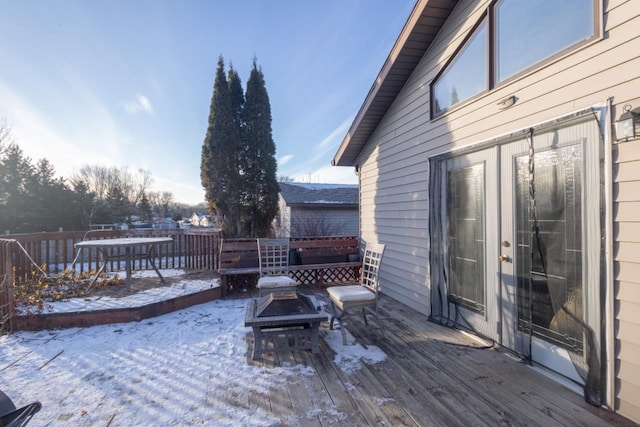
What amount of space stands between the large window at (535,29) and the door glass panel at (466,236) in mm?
1093

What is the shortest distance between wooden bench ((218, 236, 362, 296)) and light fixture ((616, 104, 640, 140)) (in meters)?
4.48

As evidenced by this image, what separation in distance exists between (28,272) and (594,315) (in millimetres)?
7866

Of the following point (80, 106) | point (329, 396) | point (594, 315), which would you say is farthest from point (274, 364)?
point (80, 106)

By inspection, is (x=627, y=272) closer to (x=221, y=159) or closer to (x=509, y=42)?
(x=509, y=42)

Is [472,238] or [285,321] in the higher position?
[472,238]

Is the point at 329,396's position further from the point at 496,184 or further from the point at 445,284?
the point at 496,184

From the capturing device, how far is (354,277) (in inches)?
248

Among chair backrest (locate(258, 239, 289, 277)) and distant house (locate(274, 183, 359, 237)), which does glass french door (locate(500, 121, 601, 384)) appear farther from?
distant house (locate(274, 183, 359, 237))

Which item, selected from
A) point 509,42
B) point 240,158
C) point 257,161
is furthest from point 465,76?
point 240,158

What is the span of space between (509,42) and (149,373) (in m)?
4.77

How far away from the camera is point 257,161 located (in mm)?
8047

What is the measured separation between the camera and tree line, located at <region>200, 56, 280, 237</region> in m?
7.63

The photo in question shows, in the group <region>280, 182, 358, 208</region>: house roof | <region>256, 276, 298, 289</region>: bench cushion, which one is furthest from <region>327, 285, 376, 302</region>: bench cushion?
<region>280, 182, 358, 208</region>: house roof

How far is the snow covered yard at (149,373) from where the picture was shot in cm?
198
